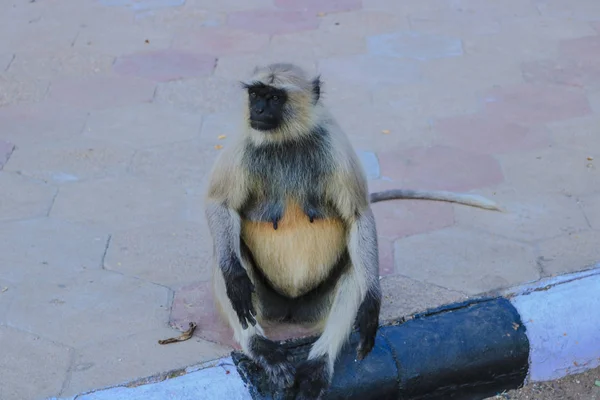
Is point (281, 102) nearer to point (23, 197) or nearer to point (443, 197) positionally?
point (443, 197)

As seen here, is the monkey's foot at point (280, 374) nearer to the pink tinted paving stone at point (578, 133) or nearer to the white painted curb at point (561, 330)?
the white painted curb at point (561, 330)

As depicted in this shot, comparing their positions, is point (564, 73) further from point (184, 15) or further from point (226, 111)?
point (184, 15)

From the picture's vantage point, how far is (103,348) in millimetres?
3518

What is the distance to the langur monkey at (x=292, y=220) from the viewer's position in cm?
313

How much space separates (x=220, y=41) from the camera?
20.4ft

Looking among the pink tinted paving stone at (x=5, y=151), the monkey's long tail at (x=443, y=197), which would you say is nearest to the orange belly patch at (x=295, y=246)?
the monkey's long tail at (x=443, y=197)

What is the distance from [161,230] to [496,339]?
1.73 metres

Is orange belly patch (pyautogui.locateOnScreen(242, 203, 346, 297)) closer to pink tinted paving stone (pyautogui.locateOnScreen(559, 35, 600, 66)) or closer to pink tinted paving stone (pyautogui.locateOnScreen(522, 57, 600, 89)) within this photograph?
pink tinted paving stone (pyautogui.locateOnScreen(522, 57, 600, 89))

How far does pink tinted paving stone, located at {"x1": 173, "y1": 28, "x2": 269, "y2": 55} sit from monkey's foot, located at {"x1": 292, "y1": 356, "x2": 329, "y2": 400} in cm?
335

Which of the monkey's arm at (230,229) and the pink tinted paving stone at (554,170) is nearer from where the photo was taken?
the monkey's arm at (230,229)

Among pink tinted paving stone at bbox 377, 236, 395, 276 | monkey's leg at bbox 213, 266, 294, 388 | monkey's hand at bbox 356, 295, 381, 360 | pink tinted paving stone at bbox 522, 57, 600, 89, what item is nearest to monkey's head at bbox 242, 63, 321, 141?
monkey's leg at bbox 213, 266, 294, 388

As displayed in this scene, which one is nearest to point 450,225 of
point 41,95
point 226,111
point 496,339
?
point 496,339

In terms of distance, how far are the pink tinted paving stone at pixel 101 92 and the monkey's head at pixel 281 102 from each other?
2.44m

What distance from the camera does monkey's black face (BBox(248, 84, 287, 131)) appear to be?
3.12 meters
